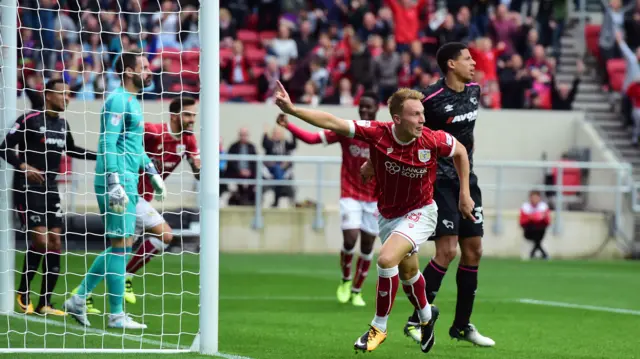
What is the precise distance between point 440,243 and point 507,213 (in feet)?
40.6

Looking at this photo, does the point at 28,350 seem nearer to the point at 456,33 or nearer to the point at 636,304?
the point at 636,304

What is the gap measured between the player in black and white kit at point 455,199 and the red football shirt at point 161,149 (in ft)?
9.45

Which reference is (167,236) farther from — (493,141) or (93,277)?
(493,141)

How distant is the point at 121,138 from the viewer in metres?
9.98

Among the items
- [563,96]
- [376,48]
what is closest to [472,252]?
[376,48]

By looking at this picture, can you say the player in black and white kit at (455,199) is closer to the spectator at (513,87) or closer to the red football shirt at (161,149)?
the red football shirt at (161,149)

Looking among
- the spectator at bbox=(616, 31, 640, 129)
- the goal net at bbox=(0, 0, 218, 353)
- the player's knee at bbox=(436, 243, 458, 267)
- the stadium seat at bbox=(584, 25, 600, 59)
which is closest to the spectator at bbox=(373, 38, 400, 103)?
the spectator at bbox=(616, 31, 640, 129)

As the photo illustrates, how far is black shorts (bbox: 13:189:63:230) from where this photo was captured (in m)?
10.7

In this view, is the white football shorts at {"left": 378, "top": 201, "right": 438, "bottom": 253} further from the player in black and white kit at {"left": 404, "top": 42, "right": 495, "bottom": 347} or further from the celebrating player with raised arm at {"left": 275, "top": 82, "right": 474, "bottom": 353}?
the player in black and white kit at {"left": 404, "top": 42, "right": 495, "bottom": 347}

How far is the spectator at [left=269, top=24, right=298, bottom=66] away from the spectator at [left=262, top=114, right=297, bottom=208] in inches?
112

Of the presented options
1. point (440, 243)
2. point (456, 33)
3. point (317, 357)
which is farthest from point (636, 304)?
→ point (456, 33)

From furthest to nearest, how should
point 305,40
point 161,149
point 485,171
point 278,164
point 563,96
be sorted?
1. point 563,96
2. point 305,40
3. point 485,171
4. point 278,164
5. point 161,149

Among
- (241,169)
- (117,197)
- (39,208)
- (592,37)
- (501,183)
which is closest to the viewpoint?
(117,197)

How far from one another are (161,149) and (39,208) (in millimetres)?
1331
